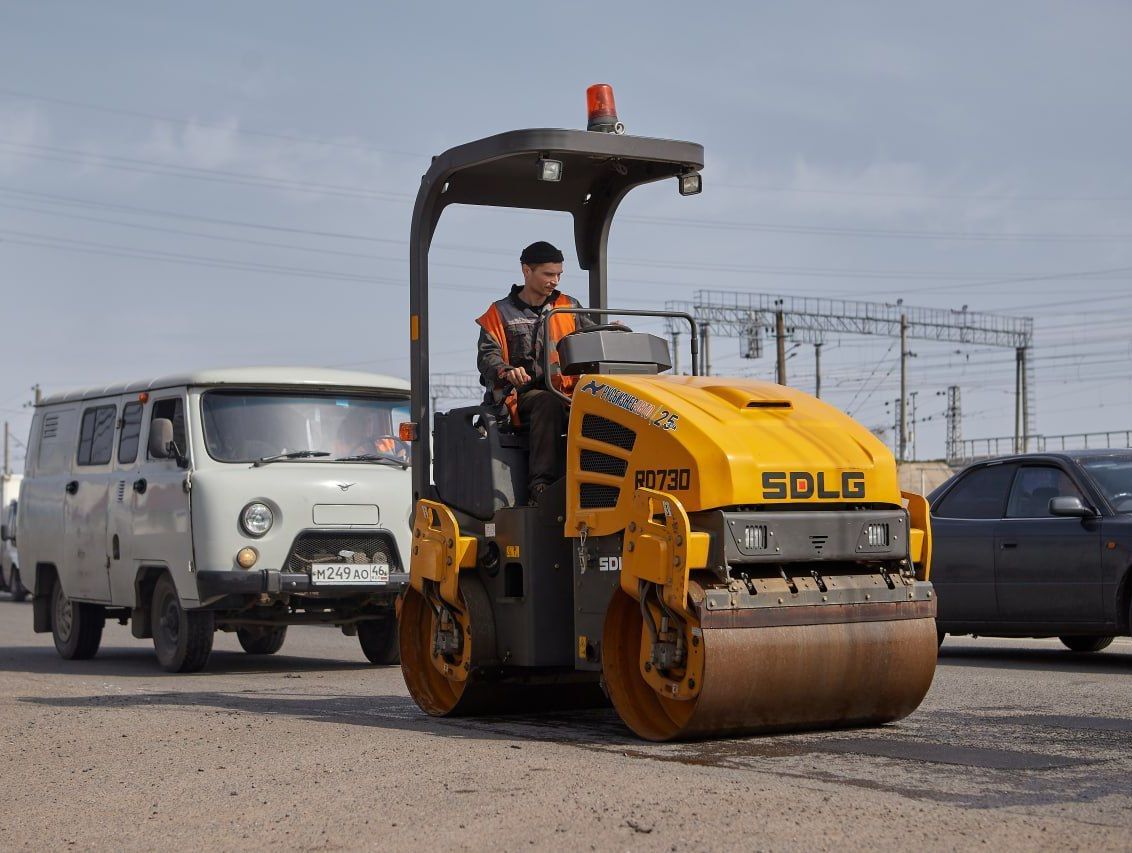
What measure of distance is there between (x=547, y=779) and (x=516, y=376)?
8.88ft

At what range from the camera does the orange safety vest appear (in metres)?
9.08

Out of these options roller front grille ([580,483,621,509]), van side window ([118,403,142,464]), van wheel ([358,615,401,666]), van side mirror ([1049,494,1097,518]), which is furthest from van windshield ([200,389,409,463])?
roller front grille ([580,483,621,509])

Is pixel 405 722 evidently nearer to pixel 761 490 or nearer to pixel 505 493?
pixel 505 493

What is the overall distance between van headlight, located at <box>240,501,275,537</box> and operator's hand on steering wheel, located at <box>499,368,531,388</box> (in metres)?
5.19

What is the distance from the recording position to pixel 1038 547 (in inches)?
509

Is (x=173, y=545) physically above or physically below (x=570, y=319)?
below

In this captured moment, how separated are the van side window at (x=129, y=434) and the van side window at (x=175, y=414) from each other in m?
0.34

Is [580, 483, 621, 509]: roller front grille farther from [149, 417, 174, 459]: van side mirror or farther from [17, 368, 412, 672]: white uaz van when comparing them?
[149, 417, 174, 459]: van side mirror

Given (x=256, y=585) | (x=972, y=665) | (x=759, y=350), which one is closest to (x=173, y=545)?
(x=256, y=585)

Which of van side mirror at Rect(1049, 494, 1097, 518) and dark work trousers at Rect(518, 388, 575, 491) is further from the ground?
dark work trousers at Rect(518, 388, 575, 491)

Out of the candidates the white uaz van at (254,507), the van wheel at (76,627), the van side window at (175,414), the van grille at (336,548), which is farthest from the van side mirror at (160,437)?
the van wheel at (76,627)

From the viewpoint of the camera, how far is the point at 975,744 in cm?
777

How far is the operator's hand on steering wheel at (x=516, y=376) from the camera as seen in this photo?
8906 mm

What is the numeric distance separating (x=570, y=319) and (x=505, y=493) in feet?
3.55
